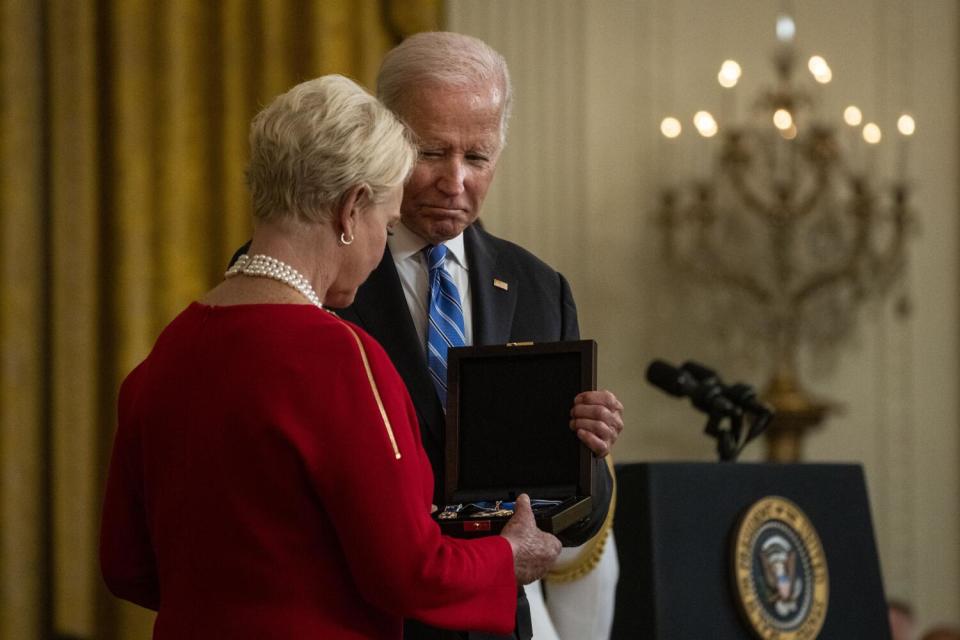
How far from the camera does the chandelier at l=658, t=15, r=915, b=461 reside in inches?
247

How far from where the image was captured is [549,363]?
2277mm

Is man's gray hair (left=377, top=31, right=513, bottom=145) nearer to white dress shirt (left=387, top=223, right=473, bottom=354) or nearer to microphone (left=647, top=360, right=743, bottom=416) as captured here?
white dress shirt (left=387, top=223, right=473, bottom=354)

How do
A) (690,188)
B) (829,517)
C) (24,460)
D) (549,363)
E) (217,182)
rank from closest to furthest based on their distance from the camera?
(549,363) < (829,517) < (24,460) < (217,182) < (690,188)

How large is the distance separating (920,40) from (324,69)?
338 cm

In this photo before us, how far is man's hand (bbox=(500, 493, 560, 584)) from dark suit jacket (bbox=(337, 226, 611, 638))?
10.8 inches

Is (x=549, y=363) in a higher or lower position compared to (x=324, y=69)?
lower

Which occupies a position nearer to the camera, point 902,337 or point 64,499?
point 64,499

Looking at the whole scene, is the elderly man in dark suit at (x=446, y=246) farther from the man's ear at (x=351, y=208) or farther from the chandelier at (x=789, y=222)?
the chandelier at (x=789, y=222)

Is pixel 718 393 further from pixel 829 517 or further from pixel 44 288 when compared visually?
pixel 44 288

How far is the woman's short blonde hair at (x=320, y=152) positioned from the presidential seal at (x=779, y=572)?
5.27 feet

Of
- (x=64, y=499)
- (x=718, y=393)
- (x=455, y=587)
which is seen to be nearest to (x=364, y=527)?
(x=455, y=587)

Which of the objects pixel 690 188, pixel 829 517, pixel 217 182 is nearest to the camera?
pixel 829 517

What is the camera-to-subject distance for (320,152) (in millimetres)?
1918

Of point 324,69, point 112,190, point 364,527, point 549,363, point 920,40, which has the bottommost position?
point 364,527
